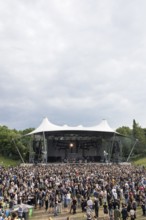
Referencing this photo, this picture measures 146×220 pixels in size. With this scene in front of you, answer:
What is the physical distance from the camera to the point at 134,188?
18469mm

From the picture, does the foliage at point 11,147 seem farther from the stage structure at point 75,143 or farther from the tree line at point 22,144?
the stage structure at point 75,143

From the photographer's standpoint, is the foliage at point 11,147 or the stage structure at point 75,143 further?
the foliage at point 11,147

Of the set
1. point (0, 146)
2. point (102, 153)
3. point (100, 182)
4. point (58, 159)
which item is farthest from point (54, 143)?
point (100, 182)

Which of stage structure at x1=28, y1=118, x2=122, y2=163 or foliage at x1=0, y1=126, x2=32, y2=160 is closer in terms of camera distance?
stage structure at x1=28, y1=118, x2=122, y2=163

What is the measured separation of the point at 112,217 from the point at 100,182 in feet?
22.4

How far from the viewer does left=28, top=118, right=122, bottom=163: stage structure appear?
50.7 meters

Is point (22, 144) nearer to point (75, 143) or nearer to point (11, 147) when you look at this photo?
point (11, 147)

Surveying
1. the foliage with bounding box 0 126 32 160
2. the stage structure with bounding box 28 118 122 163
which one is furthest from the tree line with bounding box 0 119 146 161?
the stage structure with bounding box 28 118 122 163

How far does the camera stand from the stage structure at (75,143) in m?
50.7

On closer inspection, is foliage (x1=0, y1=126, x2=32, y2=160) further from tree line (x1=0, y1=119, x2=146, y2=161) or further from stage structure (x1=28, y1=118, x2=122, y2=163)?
stage structure (x1=28, y1=118, x2=122, y2=163)

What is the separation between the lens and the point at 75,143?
5566 cm

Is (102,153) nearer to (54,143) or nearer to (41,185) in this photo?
(54,143)

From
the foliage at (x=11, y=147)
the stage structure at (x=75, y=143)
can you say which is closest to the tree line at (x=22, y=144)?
the foliage at (x=11, y=147)

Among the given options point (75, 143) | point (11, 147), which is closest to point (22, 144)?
point (11, 147)
